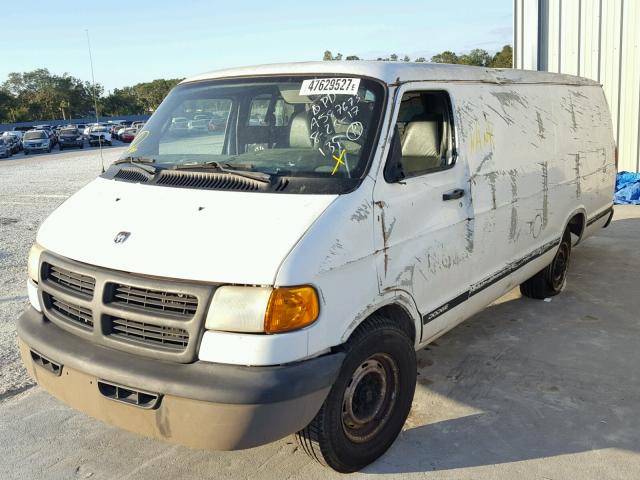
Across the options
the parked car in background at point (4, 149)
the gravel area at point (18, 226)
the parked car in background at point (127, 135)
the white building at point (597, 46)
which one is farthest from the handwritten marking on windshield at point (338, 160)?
the parked car in background at point (127, 135)

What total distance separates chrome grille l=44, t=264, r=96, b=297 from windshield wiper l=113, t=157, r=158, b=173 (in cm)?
82

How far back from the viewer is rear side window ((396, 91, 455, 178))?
3816mm

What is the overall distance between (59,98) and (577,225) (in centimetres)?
8572

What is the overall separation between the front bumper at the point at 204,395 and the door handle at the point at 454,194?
54.2 inches

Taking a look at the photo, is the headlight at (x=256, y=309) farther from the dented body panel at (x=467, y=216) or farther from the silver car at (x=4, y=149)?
the silver car at (x=4, y=149)

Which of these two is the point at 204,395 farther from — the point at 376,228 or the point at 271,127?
the point at 271,127

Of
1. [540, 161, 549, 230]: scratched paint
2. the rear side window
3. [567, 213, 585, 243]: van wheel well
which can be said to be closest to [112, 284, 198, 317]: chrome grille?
the rear side window

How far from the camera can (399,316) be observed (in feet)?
11.5

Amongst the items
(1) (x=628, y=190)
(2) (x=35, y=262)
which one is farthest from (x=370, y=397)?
(1) (x=628, y=190)

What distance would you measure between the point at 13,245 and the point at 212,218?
7298 mm

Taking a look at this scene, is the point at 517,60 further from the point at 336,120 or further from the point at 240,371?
the point at 240,371

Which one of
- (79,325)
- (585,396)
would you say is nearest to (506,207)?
(585,396)

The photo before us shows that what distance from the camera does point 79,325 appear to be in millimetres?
3150

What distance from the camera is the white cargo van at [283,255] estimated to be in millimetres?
2725
